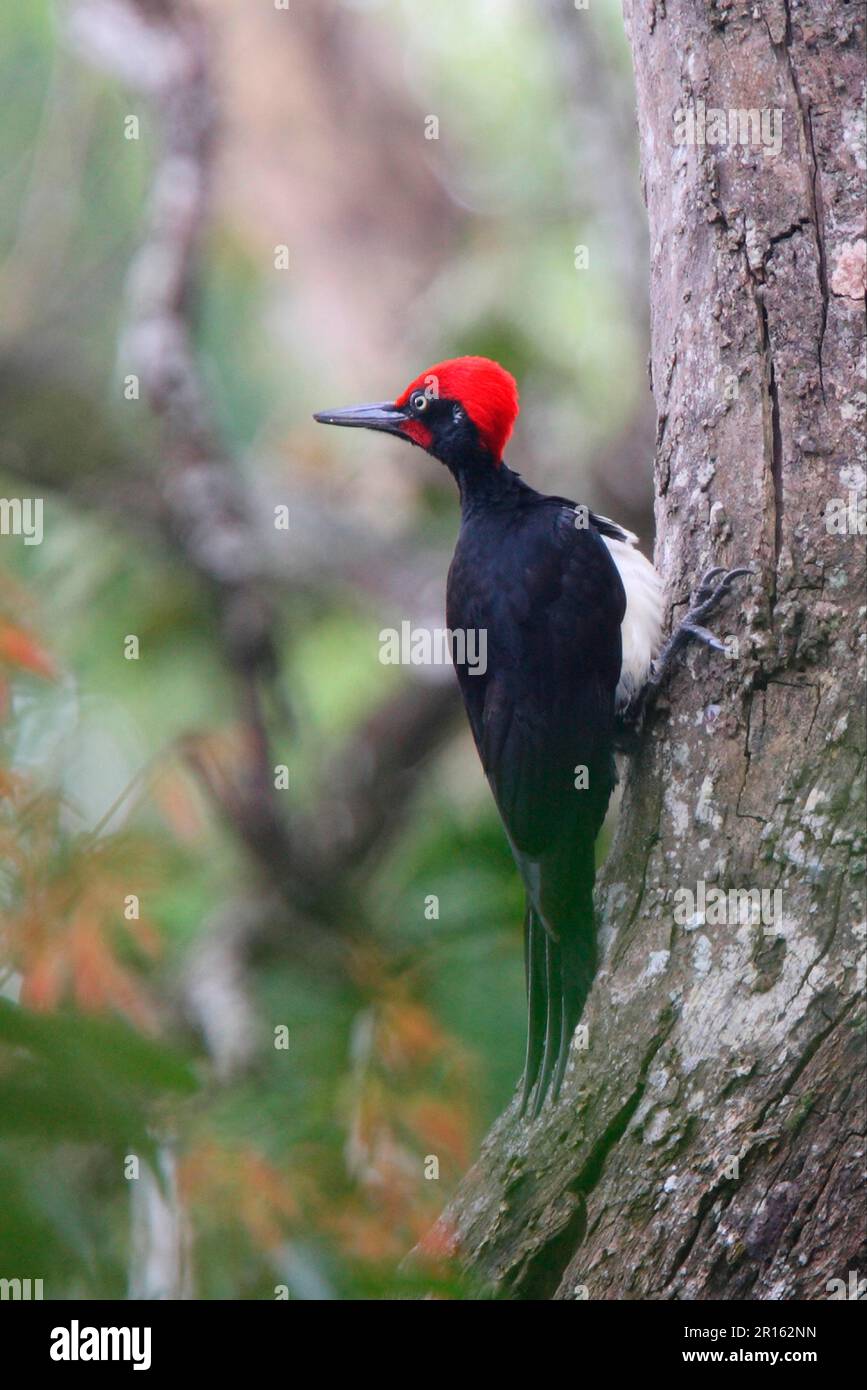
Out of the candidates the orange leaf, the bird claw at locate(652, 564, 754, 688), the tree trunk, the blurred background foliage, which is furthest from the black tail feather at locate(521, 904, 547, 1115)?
the orange leaf

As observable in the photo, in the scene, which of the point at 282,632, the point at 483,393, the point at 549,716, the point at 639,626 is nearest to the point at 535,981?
the point at 549,716

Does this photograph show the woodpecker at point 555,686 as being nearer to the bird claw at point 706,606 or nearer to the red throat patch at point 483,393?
the bird claw at point 706,606

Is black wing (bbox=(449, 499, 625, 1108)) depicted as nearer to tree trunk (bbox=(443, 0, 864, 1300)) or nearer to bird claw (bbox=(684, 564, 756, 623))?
tree trunk (bbox=(443, 0, 864, 1300))

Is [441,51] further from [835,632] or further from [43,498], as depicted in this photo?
[835,632]

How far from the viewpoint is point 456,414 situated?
3.50m

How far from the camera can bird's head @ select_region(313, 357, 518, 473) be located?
3436 millimetres

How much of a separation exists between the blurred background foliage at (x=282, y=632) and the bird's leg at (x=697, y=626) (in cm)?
119

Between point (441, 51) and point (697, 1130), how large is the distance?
26.0 ft

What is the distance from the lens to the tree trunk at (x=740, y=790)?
2199mm

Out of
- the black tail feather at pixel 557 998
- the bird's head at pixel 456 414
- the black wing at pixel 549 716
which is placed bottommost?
the black tail feather at pixel 557 998

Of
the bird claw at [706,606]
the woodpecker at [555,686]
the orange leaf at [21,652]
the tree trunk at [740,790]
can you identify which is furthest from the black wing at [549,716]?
the orange leaf at [21,652]

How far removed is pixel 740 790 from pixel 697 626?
35 cm

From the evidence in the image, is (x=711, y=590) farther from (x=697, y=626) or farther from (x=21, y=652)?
(x=21, y=652)
